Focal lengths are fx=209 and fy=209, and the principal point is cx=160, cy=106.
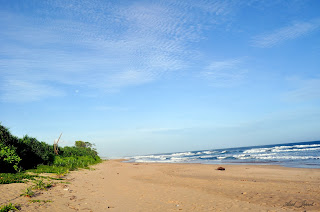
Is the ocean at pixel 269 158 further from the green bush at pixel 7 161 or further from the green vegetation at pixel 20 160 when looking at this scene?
the green bush at pixel 7 161

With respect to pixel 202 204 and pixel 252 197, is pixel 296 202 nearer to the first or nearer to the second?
pixel 252 197

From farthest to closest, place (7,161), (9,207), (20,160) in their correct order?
(20,160)
(7,161)
(9,207)

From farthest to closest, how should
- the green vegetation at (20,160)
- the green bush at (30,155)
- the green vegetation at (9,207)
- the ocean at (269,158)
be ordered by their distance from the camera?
the ocean at (269,158), the green bush at (30,155), the green vegetation at (20,160), the green vegetation at (9,207)

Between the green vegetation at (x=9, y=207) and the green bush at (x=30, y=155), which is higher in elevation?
the green bush at (x=30, y=155)

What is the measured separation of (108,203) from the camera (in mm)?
7129

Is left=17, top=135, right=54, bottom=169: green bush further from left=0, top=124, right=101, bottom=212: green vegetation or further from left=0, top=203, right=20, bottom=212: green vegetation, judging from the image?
left=0, top=203, right=20, bottom=212: green vegetation

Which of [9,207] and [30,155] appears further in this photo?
[30,155]

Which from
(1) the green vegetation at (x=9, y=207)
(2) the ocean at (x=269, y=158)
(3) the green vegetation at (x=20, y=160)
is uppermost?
(3) the green vegetation at (x=20, y=160)

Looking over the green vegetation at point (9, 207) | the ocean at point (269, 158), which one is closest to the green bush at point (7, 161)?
the green vegetation at point (9, 207)

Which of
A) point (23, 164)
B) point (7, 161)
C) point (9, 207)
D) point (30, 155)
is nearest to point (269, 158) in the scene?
point (30, 155)

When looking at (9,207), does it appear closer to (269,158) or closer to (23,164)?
(23,164)

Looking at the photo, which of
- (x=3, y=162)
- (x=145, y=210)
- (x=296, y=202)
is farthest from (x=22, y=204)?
(x=296, y=202)

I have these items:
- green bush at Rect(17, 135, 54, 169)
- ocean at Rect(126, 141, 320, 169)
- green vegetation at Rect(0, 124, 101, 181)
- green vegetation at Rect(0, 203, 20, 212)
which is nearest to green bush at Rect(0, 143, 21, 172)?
green vegetation at Rect(0, 124, 101, 181)

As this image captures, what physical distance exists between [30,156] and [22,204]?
10.7 metres
